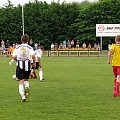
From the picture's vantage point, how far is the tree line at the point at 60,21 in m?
77.6

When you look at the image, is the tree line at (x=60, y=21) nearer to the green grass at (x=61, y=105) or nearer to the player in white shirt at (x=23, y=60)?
the green grass at (x=61, y=105)

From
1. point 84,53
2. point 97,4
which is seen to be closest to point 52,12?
point 97,4

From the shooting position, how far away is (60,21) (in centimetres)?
8012

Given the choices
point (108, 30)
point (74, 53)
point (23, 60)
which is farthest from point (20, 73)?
point (108, 30)

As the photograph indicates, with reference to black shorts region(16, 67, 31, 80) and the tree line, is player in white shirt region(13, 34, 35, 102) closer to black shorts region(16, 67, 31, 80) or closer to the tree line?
black shorts region(16, 67, 31, 80)

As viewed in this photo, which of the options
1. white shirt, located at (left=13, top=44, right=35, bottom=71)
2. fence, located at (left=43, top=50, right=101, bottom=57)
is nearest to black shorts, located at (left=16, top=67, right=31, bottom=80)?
white shirt, located at (left=13, top=44, right=35, bottom=71)

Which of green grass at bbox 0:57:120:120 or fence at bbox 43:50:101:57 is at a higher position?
green grass at bbox 0:57:120:120

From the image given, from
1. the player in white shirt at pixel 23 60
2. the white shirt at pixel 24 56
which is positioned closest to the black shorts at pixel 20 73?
the player in white shirt at pixel 23 60

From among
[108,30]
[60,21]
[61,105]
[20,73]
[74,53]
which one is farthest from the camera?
[60,21]

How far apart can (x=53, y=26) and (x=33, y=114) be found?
229 ft

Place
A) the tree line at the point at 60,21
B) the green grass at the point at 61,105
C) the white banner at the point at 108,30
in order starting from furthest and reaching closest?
the tree line at the point at 60,21
the white banner at the point at 108,30
the green grass at the point at 61,105

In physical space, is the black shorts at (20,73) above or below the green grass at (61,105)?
above

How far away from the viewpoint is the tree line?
255 feet

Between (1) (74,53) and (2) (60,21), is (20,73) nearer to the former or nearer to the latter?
(1) (74,53)
